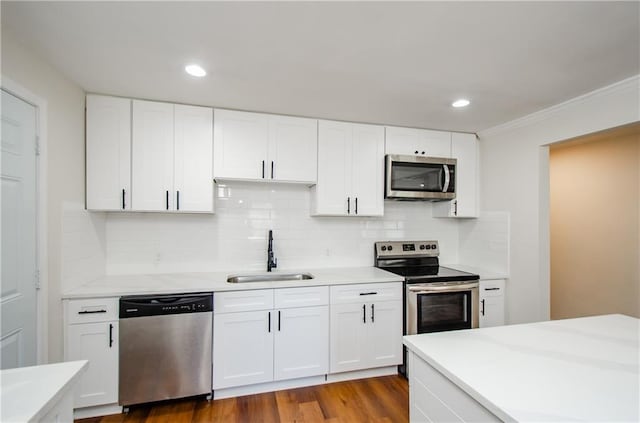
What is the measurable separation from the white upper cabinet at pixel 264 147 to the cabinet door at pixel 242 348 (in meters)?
1.21

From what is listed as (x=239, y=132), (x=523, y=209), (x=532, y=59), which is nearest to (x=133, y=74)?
(x=239, y=132)

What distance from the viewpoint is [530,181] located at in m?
2.75

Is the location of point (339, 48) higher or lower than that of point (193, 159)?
higher

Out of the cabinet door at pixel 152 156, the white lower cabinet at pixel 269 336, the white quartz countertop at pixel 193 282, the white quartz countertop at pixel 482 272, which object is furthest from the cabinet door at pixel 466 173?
the cabinet door at pixel 152 156

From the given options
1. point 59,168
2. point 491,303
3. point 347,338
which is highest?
point 59,168

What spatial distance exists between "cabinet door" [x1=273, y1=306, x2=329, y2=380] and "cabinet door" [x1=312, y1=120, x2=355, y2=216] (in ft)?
3.12

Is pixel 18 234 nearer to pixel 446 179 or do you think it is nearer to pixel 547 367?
pixel 547 367

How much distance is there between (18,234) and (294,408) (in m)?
2.11

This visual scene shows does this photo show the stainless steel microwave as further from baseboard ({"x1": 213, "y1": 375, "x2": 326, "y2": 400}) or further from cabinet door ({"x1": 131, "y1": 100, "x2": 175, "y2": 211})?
cabinet door ({"x1": 131, "y1": 100, "x2": 175, "y2": 211})

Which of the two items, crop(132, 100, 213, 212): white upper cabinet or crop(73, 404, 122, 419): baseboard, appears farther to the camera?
crop(132, 100, 213, 212): white upper cabinet

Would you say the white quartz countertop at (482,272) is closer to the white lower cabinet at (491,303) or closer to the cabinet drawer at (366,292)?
the white lower cabinet at (491,303)

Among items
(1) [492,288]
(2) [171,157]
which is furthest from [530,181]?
(2) [171,157]

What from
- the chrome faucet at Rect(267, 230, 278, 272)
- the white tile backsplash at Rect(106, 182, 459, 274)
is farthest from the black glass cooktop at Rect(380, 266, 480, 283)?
the chrome faucet at Rect(267, 230, 278, 272)

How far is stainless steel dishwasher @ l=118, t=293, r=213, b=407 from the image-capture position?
2.12 meters
